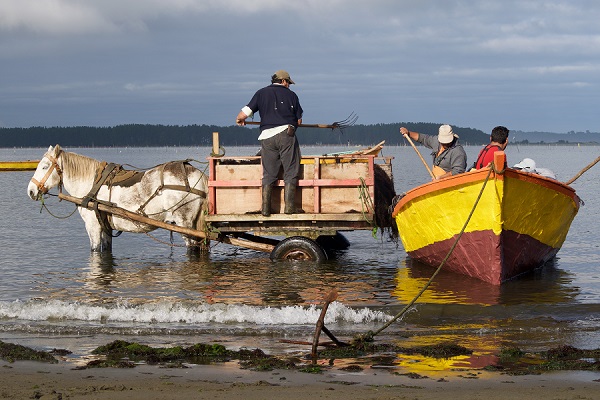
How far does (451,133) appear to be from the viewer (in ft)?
47.7

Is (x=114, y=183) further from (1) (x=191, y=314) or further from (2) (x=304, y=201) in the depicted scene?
(1) (x=191, y=314)

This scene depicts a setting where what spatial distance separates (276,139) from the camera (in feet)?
49.1

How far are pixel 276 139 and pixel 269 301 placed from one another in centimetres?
331

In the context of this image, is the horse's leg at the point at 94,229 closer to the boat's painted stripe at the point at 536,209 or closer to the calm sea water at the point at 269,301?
the calm sea water at the point at 269,301

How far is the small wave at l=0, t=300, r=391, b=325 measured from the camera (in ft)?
36.8

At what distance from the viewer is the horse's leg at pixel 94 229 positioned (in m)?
17.2

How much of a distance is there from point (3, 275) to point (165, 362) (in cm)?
851

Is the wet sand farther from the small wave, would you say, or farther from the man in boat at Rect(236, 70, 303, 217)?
the man in boat at Rect(236, 70, 303, 217)

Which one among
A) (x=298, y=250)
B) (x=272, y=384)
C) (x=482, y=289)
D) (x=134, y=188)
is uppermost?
(x=134, y=188)

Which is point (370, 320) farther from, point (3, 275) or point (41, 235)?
point (41, 235)

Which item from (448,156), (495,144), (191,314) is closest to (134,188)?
(191,314)

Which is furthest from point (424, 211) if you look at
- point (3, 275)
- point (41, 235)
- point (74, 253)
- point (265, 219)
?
point (41, 235)

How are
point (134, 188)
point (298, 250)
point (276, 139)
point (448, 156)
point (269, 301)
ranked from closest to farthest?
point (269, 301)
point (448, 156)
point (276, 139)
point (298, 250)
point (134, 188)

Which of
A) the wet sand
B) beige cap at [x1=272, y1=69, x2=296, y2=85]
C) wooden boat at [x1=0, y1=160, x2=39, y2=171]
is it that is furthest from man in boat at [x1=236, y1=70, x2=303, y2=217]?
wooden boat at [x1=0, y1=160, x2=39, y2=171]
